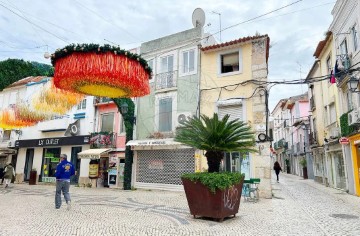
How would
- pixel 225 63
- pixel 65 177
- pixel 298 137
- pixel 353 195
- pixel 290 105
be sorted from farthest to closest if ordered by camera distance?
pixel 290 105 < pixel 298 137 < pixel 225 63 < pixel 353 195 < pixel 65 177

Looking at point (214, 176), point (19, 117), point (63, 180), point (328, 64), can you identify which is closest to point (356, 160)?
point (328, 64)

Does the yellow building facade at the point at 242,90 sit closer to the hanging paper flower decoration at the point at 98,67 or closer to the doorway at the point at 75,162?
the hanging paper flower decoration at the point at 98,67

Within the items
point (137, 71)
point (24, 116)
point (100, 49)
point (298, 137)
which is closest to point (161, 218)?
point (137, 71)

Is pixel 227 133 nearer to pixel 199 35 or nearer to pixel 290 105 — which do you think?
pixel 199 35

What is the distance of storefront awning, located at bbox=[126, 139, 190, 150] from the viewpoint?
1491 centimetres

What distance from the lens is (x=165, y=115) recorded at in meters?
16.2

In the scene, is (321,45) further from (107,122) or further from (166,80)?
(107,122)

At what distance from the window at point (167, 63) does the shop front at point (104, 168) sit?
6202 mm

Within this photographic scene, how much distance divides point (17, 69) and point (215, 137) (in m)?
Result: 8.05

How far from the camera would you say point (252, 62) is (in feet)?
45.7

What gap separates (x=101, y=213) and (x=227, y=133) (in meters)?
4.57

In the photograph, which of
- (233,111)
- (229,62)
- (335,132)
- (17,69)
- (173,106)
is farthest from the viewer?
(173,106)

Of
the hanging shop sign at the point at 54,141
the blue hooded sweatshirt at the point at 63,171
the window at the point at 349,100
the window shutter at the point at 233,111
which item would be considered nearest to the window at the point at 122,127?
the hanging shop sign at the point at 54,141

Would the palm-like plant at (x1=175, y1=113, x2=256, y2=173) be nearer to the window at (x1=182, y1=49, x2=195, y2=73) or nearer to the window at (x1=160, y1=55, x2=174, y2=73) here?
the window at (x1=182, y1=49, x2=195, y2=73)
